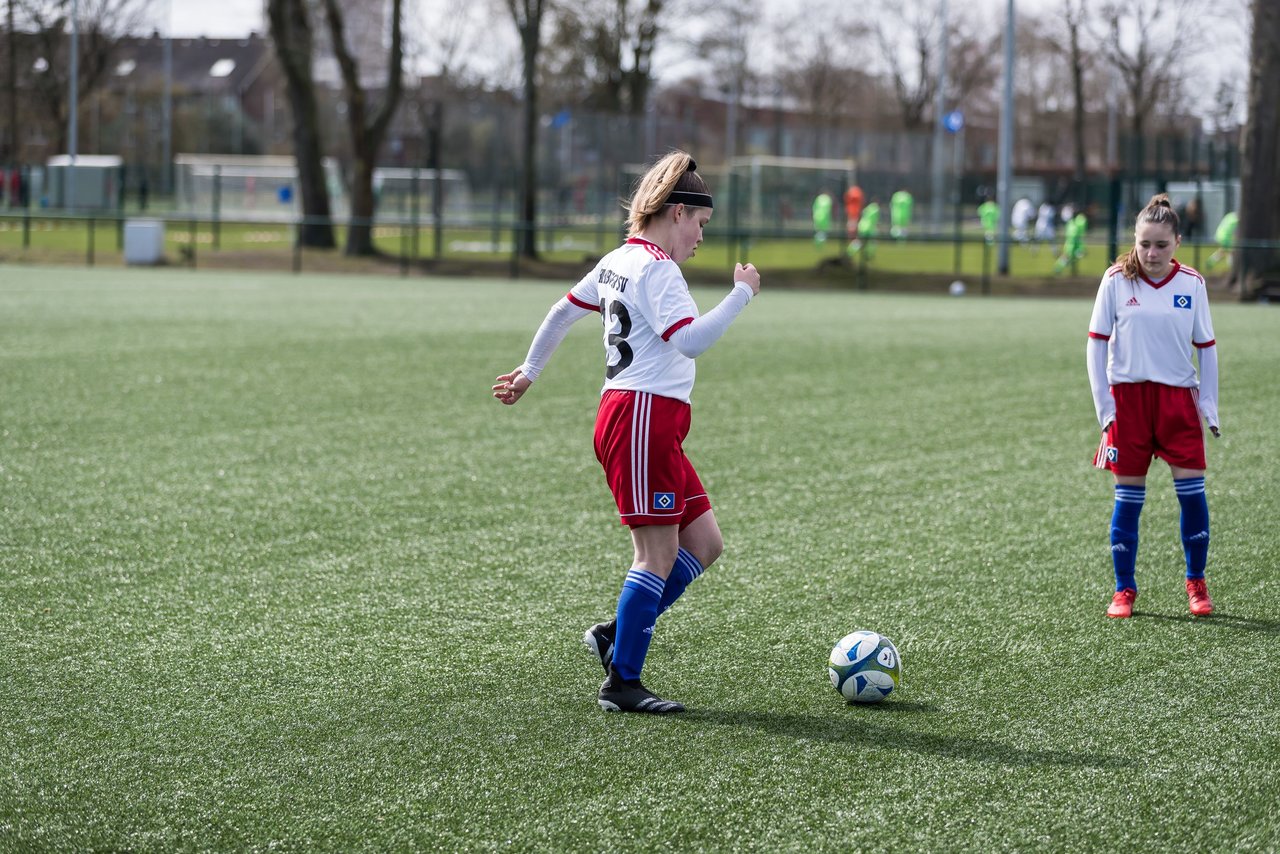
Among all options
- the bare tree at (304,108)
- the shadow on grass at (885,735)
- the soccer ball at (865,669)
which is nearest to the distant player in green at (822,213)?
the bare tree at (304,108)

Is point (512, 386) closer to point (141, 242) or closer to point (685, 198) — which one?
point (685, 198)

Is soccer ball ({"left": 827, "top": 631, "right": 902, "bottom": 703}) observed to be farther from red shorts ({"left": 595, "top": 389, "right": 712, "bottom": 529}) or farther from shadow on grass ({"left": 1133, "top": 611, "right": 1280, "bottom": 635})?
shadow on grass ({"left": 1133, "top": 611, "right": 1280, "bottom": 635})

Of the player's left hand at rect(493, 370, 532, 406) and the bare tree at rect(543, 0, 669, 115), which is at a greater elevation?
the bare tree at rect(543, 0, 669, 115)

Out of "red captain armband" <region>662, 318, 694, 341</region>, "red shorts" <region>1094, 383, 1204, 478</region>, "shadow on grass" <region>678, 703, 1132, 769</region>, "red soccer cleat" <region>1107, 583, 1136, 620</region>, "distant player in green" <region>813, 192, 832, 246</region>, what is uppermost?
"distant player in green" <region>813, 192, 832, 246</region>

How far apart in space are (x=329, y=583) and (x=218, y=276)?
2495 centimetres

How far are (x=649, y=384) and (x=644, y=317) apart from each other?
21 cm

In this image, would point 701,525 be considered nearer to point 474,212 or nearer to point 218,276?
point 218,276

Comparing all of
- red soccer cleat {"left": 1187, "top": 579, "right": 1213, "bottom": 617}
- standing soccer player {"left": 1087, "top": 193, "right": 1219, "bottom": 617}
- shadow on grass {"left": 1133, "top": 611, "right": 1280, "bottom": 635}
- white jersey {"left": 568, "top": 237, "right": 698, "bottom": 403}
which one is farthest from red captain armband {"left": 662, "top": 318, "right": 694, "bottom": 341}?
red soccer cleat {"left": 1187, "top": 579, "right": 1213, "bottom": 617}

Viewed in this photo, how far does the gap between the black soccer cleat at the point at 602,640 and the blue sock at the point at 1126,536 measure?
224 centimetres

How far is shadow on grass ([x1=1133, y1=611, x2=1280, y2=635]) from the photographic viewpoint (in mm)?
5410

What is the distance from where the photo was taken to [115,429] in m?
9.89

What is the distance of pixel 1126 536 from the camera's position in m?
5.70

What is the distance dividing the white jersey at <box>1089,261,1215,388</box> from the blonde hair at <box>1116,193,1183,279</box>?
0.12 ft

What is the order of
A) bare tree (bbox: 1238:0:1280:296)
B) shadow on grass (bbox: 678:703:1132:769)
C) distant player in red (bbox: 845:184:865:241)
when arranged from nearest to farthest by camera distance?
shadow on grass (bbox: 678:703:1132:769) → bare tree (bbox: 1238:0:1280:296) → distant player in red (bbox: 845:184:865:241)
